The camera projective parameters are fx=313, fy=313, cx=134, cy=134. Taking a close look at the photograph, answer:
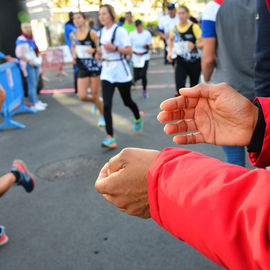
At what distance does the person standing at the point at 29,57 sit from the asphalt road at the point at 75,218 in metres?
2.15

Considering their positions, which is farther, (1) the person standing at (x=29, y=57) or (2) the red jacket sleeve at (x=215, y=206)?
(1) the person standing at (x=29, y=57)

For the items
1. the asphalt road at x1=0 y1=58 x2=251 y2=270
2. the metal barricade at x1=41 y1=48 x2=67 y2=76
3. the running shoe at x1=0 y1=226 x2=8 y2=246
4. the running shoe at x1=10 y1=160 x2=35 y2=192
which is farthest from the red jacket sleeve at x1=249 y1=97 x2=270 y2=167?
the metal barricade at x1=41 y1=48 x2=67 y2=76

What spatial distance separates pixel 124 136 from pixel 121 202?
13.9ft

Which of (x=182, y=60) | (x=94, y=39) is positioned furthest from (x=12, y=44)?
(x=182, y=60)

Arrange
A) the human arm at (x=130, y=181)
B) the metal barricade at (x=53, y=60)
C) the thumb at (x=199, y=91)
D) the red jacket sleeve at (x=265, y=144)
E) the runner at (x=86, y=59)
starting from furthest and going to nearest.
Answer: the metal barricade at (x=53, y=60), the runner at (x=86, y=59), the thumb at (x=199, y=91), the red jacket sleeve at (x=265, y=144), the human arm at (x=130, y=181)

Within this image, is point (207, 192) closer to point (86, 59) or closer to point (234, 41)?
point (234, 41)

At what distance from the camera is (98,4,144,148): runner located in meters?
4.74

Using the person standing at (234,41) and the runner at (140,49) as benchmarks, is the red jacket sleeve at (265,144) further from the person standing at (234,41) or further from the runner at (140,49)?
the runner at (140,49)

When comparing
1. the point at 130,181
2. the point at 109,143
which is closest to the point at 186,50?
the point at 109,143

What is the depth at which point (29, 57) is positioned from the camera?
758cm

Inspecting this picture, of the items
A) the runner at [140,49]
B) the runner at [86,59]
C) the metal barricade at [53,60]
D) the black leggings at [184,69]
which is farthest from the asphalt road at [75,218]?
the metal barricade at [53,60]

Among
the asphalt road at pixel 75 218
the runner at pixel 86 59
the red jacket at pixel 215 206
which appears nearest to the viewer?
the red jacket at pixel 215 206

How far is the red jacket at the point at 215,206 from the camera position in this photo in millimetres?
691

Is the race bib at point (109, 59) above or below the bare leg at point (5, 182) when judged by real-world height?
above
